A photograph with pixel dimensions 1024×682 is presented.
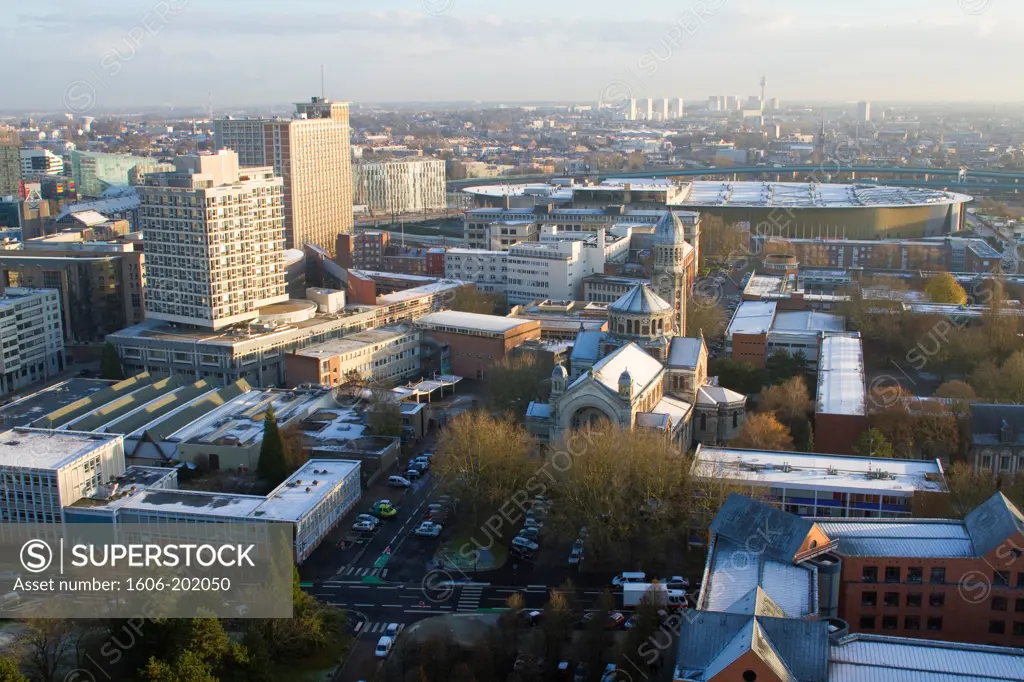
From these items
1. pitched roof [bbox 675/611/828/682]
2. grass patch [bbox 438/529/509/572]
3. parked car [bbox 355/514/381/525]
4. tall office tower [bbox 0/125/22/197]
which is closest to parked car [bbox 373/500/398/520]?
parked car [bbox 355/514/381/525]

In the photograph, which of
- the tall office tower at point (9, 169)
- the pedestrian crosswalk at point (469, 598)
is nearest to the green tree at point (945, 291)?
the pedestrian crosswalk at point (469, 598)

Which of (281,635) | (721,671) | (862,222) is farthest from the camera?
(862,222)

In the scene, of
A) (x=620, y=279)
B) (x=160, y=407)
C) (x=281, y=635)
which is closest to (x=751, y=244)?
(x=620, y=279)

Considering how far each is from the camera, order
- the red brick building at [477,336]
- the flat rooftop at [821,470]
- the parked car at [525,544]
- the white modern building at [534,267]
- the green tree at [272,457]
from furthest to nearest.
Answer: the white modern building at [534,267]
the red brick building at [477,336]
the green tree at [272,457]
the flat rooftop at [821,470]
the parked car at [525,544]

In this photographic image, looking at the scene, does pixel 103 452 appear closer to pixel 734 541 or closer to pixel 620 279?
pixel 734 541

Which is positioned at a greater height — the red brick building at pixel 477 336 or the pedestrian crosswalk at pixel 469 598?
the red brick building at pixel 477 336

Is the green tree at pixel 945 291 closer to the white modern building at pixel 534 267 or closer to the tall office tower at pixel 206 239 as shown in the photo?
the white modern building at pixel 534 267
